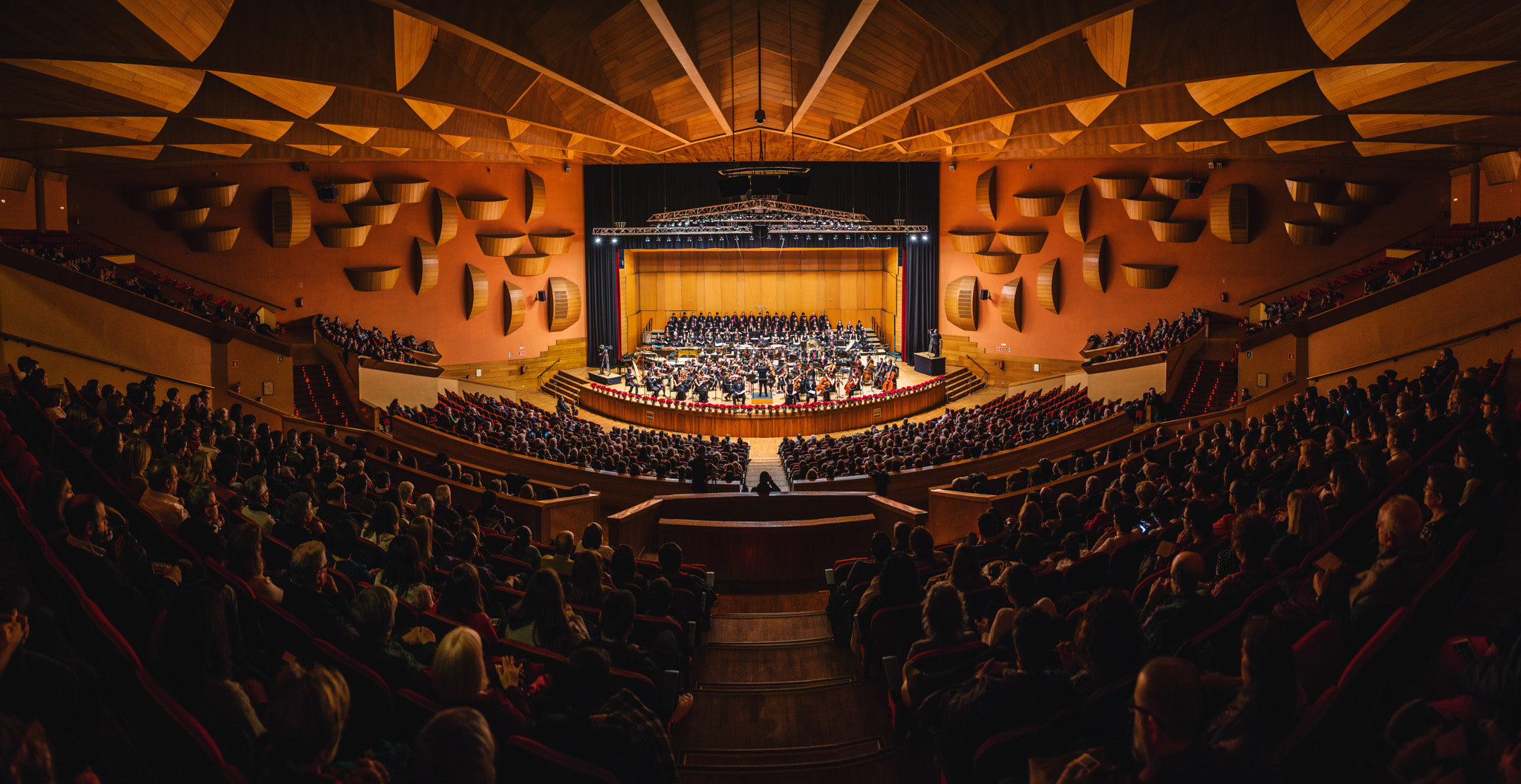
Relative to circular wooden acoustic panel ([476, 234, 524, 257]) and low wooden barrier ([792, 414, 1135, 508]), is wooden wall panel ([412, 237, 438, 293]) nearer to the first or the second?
circular wooden acoustic panel ([476, 234, 524, 257])

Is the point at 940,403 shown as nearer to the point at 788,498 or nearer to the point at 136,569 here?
the point at 788,498

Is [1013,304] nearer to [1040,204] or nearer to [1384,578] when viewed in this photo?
[1040,204]

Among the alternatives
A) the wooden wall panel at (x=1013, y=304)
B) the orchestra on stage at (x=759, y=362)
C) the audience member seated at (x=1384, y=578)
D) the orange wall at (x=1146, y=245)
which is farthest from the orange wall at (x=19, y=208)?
the wooden wall panel at (x=1013, y=304)

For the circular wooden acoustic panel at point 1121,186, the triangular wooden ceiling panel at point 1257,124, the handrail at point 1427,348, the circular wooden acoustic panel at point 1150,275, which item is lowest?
the handrail at point 1427,348

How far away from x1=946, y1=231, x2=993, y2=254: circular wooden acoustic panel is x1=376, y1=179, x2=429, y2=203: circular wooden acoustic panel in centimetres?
1241

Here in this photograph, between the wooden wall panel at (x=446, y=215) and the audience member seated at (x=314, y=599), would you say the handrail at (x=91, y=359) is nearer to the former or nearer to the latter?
the wooden wall panel at (x=446, y=215)

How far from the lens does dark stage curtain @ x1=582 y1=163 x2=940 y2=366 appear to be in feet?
73.0

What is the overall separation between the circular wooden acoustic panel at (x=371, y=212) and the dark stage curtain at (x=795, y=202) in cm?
531

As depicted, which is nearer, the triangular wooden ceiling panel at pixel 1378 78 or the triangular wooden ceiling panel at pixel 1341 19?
the triangular wooden ceiling panel at pixel 1341 19

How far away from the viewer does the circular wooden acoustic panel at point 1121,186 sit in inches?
701

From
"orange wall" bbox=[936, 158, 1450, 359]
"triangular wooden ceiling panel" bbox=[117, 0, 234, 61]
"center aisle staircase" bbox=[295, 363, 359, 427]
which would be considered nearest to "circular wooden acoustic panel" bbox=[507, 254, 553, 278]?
"center aisle staircase" bbox=[295, 363, 359, 427]

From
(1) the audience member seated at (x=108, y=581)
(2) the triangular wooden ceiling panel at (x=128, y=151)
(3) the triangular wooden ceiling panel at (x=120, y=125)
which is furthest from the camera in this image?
(2) the triangular wooden ceiling panel at (x=128, y=151)

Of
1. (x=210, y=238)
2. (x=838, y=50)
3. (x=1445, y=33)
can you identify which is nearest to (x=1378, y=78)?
(x=1445, y=33)

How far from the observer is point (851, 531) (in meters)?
7.06
